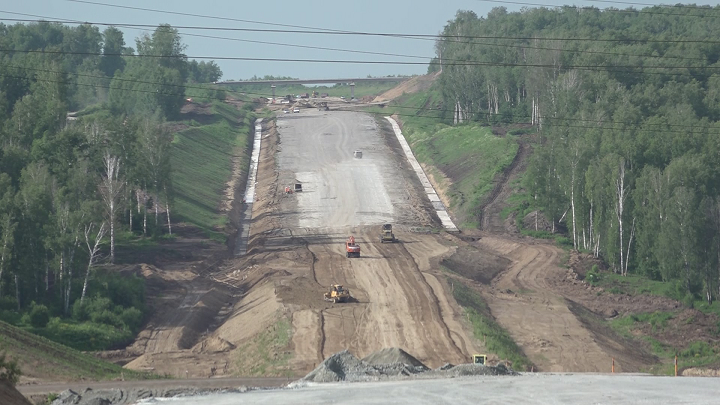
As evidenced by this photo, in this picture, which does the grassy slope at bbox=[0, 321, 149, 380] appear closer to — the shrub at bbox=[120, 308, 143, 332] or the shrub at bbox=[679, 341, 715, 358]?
the shrub at bbox=[120, 308, 143, 332]

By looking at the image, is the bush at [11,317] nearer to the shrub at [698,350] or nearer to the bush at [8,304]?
the bush at [8,304]

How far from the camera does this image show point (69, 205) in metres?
55.6

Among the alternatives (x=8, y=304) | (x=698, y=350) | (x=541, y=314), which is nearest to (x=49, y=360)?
(x=8, y=304)

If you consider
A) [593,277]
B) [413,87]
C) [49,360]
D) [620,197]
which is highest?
[413,87]

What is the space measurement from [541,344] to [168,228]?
34.0 metres

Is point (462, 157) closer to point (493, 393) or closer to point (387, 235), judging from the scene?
point (387, 235)

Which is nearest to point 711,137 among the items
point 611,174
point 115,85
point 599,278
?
point 611,174

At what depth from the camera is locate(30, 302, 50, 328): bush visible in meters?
49.8

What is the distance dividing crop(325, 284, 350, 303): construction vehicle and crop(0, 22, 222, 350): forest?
10.3m

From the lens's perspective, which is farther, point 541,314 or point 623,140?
point 623,140

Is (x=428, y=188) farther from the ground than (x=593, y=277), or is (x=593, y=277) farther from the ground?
(x=428, y=188)

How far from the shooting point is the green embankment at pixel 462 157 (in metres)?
90.8

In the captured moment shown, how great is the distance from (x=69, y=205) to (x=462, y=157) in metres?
55.9

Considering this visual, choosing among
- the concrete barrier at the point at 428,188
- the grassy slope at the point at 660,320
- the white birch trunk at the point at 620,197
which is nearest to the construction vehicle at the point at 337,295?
the grassy slope at the point at 660,320
